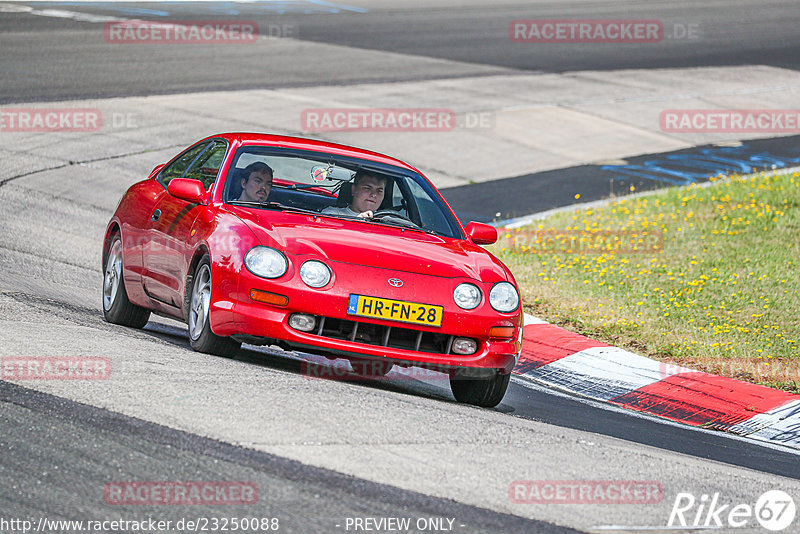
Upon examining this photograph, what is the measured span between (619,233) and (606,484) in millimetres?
8578

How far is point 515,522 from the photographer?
15.2 ft

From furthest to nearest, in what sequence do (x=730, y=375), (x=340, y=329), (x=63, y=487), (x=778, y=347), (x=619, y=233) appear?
(x=619, y=233), (x=778, y=347), (x=730, y=375), (x=340, y=329), (x=63, y=487)

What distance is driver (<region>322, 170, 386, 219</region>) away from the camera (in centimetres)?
794

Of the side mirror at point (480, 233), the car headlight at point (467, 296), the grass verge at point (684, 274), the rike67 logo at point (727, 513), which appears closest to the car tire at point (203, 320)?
the car headlight at point (467, 296)

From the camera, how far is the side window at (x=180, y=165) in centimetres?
852

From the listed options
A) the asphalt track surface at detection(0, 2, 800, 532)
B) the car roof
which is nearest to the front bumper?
the asphalt track surface at detection(0, 2, 800, 532)

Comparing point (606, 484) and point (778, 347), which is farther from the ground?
point (606, 484)

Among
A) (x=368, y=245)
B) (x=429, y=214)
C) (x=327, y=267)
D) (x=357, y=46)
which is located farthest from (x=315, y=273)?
(x=357, y=46)

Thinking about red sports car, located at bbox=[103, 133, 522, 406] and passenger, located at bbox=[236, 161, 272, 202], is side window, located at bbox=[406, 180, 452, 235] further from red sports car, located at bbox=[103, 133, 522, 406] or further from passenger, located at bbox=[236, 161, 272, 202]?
passenger, located at bbox=[236, 161, 272, 202]

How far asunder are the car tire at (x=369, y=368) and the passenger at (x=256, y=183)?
1.27 metres

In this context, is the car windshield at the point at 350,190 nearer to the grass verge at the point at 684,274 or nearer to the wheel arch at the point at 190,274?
the wheel arch at the point at 190,274

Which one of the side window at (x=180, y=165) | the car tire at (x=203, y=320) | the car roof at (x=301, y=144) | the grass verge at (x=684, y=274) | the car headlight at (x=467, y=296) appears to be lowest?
the grass verge at (x=684, y=274)

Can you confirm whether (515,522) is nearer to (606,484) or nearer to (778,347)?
(606,484)

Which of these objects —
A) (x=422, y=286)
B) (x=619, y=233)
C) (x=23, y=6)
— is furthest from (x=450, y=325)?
(x=23, y=6)
